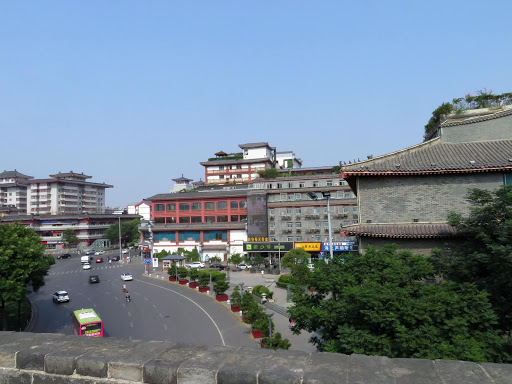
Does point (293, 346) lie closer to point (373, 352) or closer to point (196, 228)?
point (373, 352)

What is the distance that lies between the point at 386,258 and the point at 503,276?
3432 mm

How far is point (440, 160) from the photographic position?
17484 mm

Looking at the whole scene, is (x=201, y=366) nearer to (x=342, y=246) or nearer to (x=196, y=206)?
(x=342, y=246)

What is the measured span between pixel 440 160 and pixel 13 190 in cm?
13411

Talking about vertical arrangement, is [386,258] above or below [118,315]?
above

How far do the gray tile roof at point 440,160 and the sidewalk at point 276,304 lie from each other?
11.2 metres

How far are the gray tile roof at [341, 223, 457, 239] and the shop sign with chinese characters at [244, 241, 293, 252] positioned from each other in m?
40.7

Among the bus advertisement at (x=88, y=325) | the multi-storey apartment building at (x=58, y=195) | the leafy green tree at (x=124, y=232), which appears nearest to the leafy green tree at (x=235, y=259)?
the bus advertisement at (x=88, y=325)

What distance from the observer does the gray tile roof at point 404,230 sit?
49.5 feet

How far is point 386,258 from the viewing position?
1247 centimetres

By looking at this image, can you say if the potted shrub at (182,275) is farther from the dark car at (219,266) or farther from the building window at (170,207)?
the building window at (170,207)

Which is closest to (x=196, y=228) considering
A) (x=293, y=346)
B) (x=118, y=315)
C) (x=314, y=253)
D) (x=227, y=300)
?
(x=314, y=253)

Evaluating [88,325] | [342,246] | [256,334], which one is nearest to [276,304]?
[256,334]

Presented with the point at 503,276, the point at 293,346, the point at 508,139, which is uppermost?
the point at 508,139
